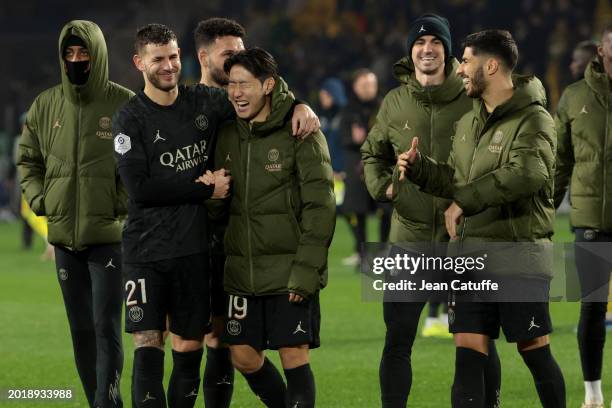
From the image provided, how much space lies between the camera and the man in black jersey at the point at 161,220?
22.7ft

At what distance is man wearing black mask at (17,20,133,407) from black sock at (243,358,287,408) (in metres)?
0.92

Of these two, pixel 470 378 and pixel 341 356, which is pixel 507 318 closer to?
pixel 470 378

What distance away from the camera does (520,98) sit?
6.86 m

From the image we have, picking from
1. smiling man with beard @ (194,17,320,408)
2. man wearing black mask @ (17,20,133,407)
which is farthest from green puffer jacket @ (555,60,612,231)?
man wearing black mask @ (17,20,133,407)

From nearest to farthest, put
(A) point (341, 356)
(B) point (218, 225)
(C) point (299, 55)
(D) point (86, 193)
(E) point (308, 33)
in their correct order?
(B) point (218, 225), (D) point (86, 193), (A) point (341, 356), (C) point (299, 55), (E) point (308, 33)

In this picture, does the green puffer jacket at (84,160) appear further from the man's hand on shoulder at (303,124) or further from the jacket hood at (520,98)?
the jacket hood at (520,98)

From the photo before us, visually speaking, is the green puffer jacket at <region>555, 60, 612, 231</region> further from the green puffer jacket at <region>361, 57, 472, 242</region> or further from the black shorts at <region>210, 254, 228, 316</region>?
the black shorts at <region>210, 254, 228, 316</region>

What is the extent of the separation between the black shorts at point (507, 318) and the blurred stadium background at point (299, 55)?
389cm

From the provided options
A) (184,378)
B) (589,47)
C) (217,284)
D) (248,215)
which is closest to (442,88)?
(248,215)

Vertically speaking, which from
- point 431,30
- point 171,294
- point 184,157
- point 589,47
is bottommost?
point 171,294

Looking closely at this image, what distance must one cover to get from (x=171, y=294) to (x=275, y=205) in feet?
2.32

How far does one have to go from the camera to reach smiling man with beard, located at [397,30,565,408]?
6797 millimetres

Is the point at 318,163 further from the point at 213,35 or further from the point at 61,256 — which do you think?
the point at 61,256

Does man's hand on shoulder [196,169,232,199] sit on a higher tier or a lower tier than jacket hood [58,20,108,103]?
lower
